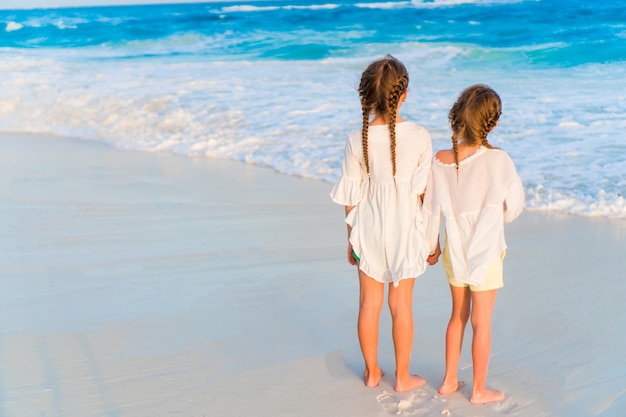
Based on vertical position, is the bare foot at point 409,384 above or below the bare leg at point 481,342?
below

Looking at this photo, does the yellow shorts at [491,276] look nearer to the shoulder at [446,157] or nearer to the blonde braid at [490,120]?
the shoulder at [446,157]

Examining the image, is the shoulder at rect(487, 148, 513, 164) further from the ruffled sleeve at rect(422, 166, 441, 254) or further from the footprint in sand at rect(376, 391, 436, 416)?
the footprint in sand at rect(376, 391, 436, 416)

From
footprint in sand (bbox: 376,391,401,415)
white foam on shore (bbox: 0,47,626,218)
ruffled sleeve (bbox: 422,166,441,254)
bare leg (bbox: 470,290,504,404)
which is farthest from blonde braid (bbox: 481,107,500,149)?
white foam on shore (bbox: 0,47,626,218)

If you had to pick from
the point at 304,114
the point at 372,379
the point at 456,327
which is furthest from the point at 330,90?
the point at 456,327

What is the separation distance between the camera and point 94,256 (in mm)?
4770

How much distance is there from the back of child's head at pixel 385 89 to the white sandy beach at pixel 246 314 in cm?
112

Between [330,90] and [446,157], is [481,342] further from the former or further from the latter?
[330,90]

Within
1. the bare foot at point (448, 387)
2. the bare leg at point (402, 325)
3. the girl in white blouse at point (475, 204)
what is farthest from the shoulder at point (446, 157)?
the bare foot at point (448, 387)

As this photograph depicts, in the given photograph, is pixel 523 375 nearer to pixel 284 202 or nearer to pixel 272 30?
pixel 284 202

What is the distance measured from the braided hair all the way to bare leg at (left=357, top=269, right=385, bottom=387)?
0.66 m

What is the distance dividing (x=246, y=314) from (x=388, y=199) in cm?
134

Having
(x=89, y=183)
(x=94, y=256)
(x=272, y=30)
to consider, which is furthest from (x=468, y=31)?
(x=94, y=256)

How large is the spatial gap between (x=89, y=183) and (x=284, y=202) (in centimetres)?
194

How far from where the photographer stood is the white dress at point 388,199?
2.84 m
